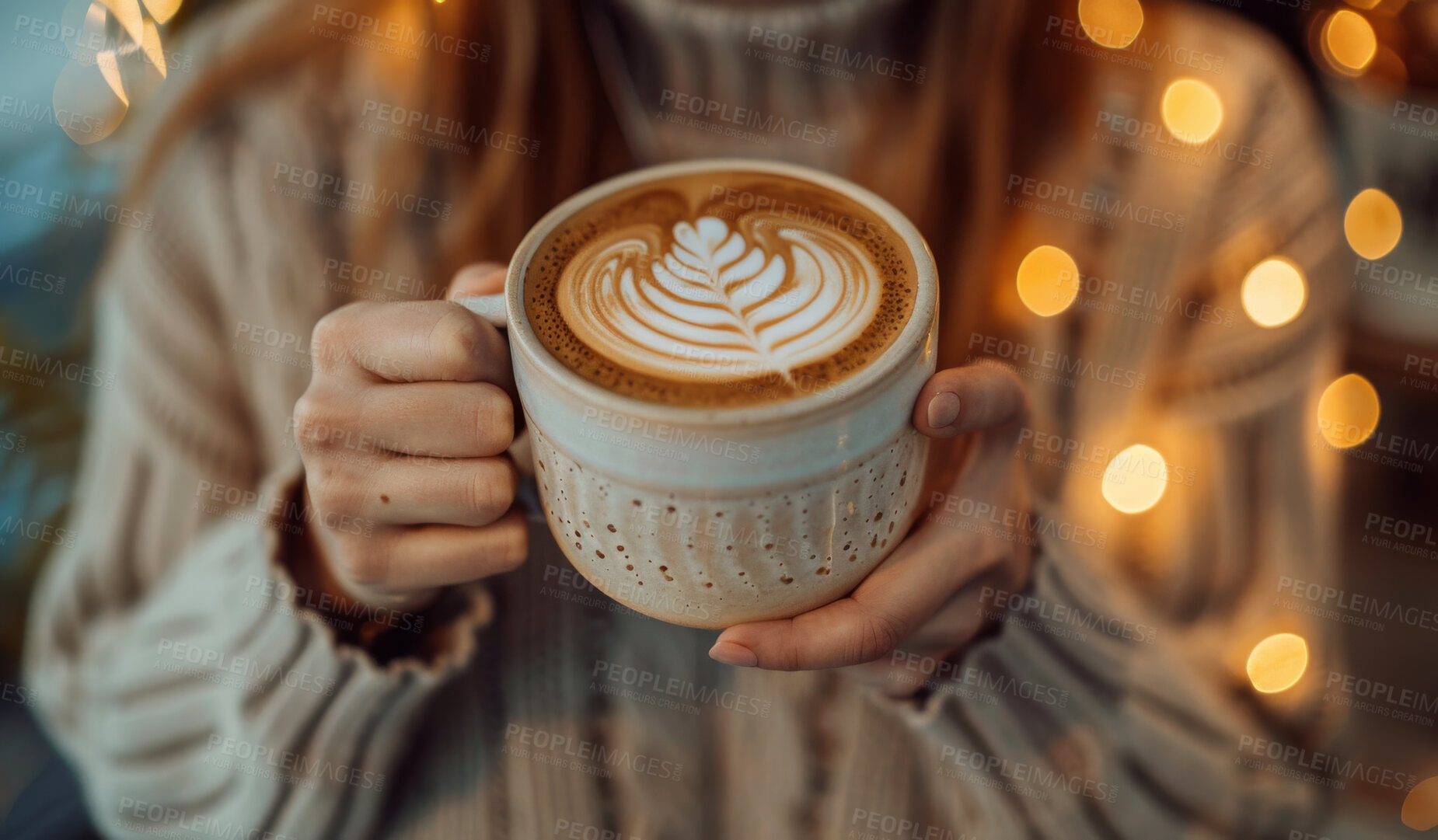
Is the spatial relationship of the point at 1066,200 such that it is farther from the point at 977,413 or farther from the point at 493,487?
the point at 493,487

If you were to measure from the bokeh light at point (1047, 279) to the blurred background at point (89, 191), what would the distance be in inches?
14.1

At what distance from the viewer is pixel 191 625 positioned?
2.80 ft

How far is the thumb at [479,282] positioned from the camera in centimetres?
69

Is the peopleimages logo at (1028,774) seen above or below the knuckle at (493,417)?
below

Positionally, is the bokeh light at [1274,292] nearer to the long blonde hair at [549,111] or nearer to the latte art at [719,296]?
the long blonde hair at [549,111]

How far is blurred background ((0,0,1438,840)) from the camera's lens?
0.98m

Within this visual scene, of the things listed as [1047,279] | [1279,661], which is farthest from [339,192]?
[1279,661]

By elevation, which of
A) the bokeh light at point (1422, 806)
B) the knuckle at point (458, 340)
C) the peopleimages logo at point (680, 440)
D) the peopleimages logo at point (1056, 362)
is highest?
the peopleimages logo at point (680, 440)

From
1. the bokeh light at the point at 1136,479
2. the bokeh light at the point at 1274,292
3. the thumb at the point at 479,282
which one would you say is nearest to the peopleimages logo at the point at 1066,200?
the bokeh light at the point at 1274,292

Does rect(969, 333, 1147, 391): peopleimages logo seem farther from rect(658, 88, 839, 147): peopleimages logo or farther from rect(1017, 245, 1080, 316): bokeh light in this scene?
rect(658, 88, 839, 147): peopleimages logo

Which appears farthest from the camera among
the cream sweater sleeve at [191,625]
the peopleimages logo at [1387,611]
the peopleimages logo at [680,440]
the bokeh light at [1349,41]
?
the peopleimages logo at [1387,611]

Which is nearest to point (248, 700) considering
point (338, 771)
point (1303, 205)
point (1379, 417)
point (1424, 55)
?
point (338, 771)

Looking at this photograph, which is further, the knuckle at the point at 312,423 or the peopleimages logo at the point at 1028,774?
the peopleimages logo at the point at 1028,774

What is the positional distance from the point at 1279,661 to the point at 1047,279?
508 mm
